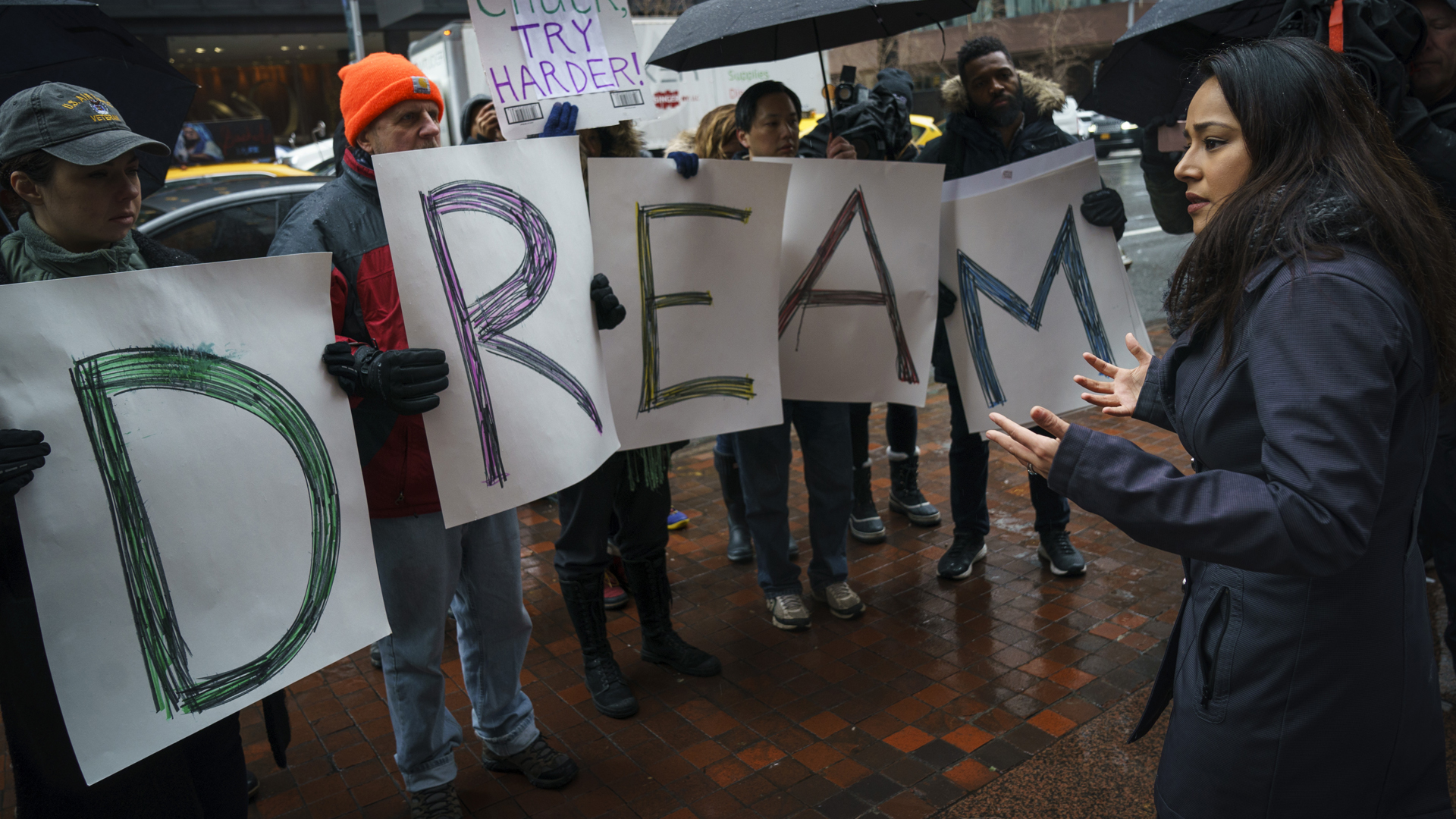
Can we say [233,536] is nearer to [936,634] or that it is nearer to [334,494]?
[334,494]

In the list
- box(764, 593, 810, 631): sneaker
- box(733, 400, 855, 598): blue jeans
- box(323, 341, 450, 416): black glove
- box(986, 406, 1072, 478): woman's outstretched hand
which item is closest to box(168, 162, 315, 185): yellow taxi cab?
box(733, 400, 855, 598): blue jeans

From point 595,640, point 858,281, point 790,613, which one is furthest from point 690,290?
point 790,613

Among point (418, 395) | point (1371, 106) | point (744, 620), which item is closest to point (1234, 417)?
point (1371, 106)

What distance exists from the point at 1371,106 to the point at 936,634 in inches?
95.3

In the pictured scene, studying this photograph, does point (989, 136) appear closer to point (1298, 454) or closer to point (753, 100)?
point (753, 100)

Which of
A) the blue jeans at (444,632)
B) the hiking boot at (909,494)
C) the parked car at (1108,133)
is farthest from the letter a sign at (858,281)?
the parked car at (1108,133)

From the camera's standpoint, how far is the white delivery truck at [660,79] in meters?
12.0

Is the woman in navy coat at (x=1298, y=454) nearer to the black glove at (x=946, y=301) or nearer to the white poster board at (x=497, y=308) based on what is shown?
the white poster board at (x=497, y=308)

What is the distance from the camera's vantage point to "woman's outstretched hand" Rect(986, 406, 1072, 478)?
146 centimetres

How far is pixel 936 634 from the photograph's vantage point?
3.53 metres

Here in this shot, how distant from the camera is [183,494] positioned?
1781 millimetres

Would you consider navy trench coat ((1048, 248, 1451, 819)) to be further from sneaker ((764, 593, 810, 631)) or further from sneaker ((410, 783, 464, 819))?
sneaker ((764, 593, 810, 631))

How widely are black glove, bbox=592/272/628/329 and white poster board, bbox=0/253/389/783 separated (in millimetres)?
740

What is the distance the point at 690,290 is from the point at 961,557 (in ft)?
5.59
